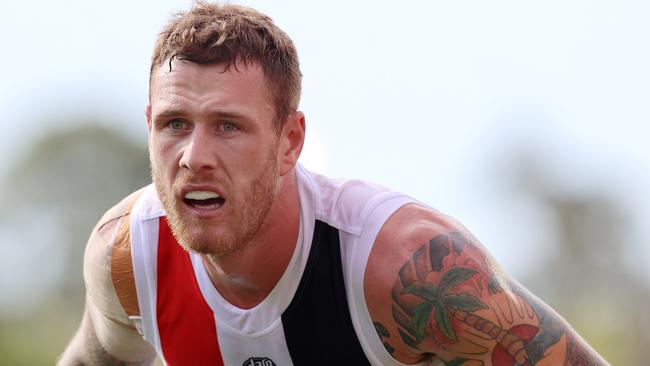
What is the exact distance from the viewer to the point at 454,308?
5965mm

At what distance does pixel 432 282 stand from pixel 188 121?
1344mm

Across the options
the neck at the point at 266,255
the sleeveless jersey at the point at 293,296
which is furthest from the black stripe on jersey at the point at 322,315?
the neck at the point at 266,255

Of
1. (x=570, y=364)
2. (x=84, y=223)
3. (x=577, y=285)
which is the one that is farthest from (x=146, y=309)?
(x=84, y=223)

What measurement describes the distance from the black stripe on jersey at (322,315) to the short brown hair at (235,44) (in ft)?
2.13

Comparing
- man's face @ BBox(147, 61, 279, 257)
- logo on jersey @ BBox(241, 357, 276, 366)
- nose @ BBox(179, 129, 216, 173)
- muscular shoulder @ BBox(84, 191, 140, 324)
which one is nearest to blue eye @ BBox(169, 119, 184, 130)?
man's face @ BBox(147, 61, 279, 257)

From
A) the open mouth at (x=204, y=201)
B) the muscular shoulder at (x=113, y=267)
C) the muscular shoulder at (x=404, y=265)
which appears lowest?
the muscular shoulder at (x=113, y=267)

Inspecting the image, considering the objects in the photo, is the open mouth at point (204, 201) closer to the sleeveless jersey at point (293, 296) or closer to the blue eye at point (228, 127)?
the blue eye at point (228, 127)

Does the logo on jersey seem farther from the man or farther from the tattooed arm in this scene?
the tattooed arm

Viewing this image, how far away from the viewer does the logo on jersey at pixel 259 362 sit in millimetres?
6574

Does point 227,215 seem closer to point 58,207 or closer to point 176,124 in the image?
point 176,124

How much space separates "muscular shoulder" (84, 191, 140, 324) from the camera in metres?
6.96

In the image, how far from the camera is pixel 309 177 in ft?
22.3

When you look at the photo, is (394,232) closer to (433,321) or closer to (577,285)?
(433,321)

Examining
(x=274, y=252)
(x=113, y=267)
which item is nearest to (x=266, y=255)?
(x=274, y=252)
